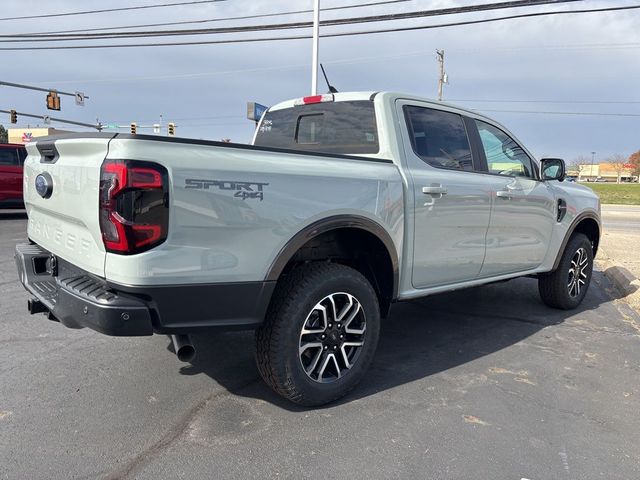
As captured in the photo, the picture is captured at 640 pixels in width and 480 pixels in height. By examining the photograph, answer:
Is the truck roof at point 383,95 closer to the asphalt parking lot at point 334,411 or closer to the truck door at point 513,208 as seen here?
the truck door at point 513,208

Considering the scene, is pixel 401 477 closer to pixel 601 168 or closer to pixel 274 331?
pixel 274 331

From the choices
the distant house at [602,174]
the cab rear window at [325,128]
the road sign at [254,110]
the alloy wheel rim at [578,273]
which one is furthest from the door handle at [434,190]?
the distant house at [602,174]

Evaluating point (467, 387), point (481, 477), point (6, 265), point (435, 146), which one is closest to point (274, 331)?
point (481, 477)

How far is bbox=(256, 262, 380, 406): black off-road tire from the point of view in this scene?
9.77 feet

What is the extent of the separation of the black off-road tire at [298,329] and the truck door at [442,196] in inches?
29.2

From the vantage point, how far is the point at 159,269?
2.50m

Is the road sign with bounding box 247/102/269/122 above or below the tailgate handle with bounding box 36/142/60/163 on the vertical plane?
above

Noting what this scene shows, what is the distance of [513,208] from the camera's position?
15.3 feet

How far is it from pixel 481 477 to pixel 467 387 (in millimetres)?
1097

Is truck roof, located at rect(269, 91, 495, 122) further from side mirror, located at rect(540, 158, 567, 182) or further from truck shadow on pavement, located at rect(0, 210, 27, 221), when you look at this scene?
truck shadow on pavement, located at rect(0, 210, 27, 221)

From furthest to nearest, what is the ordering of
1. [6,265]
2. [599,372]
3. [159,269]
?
[6,265] → [599,372] → [159,269]

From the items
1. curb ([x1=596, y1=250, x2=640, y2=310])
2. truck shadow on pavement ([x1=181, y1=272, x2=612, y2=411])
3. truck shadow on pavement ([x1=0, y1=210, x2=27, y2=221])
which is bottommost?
truck shadow on pavement ([x1=0, y1=210, x2=27, y2=221])

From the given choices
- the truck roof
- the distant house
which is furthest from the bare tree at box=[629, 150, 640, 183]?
the truck roof

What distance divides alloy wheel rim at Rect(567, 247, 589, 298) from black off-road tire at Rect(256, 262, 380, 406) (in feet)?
11.3
